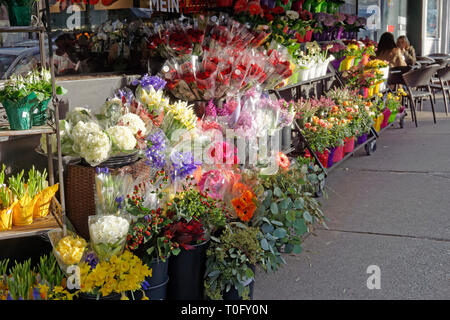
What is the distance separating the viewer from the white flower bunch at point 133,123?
3279mm

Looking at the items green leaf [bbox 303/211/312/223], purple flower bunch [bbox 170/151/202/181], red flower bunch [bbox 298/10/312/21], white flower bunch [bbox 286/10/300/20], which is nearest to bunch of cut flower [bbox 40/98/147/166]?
purple flower bunch [bbox 170/151/202/181]

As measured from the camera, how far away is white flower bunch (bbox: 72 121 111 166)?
3.00 m

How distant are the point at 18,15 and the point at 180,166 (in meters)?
1.24

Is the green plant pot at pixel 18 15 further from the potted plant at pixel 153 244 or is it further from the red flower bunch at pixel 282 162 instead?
the red flower bunch at pixel 282 162

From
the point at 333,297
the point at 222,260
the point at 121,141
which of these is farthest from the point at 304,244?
the point at 121,141

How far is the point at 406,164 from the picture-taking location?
6.84m

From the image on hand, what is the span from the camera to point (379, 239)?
435cm

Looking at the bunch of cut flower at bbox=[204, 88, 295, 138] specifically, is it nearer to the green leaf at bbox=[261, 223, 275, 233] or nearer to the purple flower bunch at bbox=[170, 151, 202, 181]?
the purple flower bunch at bbox=[170, 151, 202, 181]

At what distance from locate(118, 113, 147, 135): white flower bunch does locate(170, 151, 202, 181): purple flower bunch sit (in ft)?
0.80

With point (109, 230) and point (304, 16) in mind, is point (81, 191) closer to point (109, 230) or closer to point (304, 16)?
point (109, 230)

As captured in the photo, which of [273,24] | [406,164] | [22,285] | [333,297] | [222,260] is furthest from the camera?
[406,164]

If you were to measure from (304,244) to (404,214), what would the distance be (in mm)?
1173

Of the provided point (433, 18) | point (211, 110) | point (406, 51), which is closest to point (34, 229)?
point (211, 110)

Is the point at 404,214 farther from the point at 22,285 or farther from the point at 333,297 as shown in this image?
the point at 22,285
